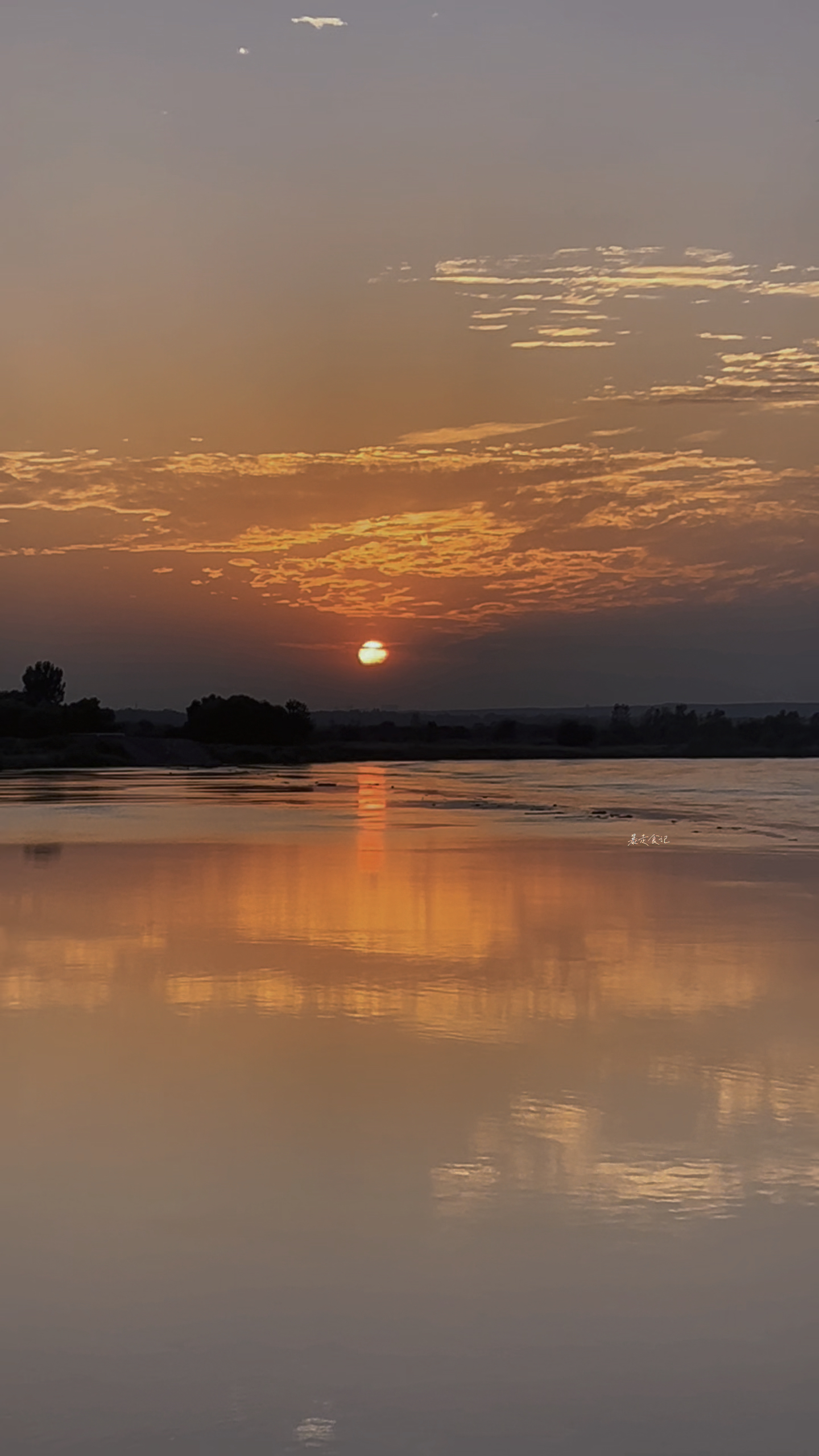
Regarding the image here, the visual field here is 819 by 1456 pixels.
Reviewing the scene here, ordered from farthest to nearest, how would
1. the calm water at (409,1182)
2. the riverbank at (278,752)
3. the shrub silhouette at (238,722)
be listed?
the shrub silhouette at (238,722) < the riverbank at (278,752) < the calm water at (409,1182)

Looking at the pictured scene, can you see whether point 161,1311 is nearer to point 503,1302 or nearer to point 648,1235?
point 503,1302

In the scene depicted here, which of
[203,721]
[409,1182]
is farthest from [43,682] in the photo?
[409,1182]

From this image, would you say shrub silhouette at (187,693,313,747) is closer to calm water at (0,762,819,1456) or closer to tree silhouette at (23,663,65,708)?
tree silhouette at (23,663,65,708)

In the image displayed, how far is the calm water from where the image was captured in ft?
13.7

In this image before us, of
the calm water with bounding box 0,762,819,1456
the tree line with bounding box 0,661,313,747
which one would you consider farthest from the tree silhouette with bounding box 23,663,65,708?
the calm water with bounding box 0,762,819,1456

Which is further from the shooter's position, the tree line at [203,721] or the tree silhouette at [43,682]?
the tree silhouette at [43,682]

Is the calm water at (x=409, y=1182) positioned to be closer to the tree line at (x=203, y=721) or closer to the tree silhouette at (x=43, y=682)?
the tree line at (x=203, y=721)

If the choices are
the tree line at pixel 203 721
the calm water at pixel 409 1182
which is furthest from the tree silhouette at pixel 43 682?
the calm water at pixel 409 1182

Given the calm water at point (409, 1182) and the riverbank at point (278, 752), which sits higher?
the riverbank at point (278, 752)

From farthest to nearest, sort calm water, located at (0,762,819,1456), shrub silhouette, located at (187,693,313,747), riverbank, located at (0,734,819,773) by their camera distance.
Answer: shrub silhouette, located at (187,693,313,747) < riverbank, located at (0,734,819,773) < calm water, located at (0,762,819,1456)

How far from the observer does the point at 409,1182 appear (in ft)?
19.6

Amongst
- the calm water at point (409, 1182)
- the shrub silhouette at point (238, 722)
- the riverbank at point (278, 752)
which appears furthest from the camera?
the shrub silhouette at point (238, 722)

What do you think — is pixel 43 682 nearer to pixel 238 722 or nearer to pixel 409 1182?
pixel 238 722

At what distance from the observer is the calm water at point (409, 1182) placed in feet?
13.7
